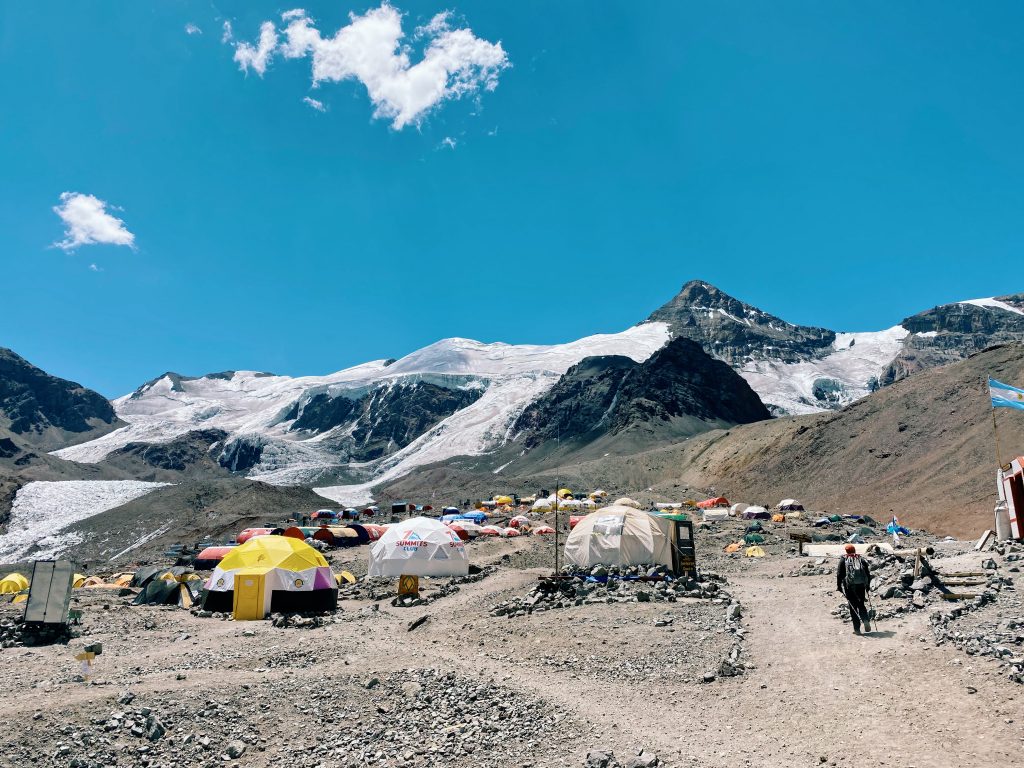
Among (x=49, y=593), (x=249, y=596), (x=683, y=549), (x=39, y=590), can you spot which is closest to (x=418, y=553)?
(x=249, y=596)

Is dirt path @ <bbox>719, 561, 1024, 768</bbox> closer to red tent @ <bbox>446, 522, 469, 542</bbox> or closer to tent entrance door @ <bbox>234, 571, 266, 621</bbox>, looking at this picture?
tent entrance door @ <bbox>234, 571, 266, 621</bbox>

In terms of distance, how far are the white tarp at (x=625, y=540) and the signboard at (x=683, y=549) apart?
319 mm

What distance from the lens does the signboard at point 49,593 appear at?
58.0 ft

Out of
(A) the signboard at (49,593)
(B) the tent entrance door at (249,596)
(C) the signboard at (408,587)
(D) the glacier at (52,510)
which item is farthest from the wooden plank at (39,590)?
(D) the glacier at (52,510)

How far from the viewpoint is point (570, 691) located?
37.8 feet

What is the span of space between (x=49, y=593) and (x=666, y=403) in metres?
153

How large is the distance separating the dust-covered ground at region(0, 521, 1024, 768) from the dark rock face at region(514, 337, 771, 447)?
450 ft

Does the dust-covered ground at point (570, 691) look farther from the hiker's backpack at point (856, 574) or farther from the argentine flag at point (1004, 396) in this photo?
the argentine flag at point (1004, 396)

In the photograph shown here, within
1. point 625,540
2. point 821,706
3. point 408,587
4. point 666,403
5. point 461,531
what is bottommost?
point 821,706

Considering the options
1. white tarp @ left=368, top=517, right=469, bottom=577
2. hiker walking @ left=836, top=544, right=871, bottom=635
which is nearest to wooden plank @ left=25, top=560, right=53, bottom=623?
white tarp @ left=368, top=517, right=469, bottom=577

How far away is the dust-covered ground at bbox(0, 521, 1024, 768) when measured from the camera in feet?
28.9

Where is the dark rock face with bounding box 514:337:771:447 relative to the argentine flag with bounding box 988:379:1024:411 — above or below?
above

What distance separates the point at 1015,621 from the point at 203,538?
77.0 meters

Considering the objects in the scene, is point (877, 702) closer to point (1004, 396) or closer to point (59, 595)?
point (59, 595)
